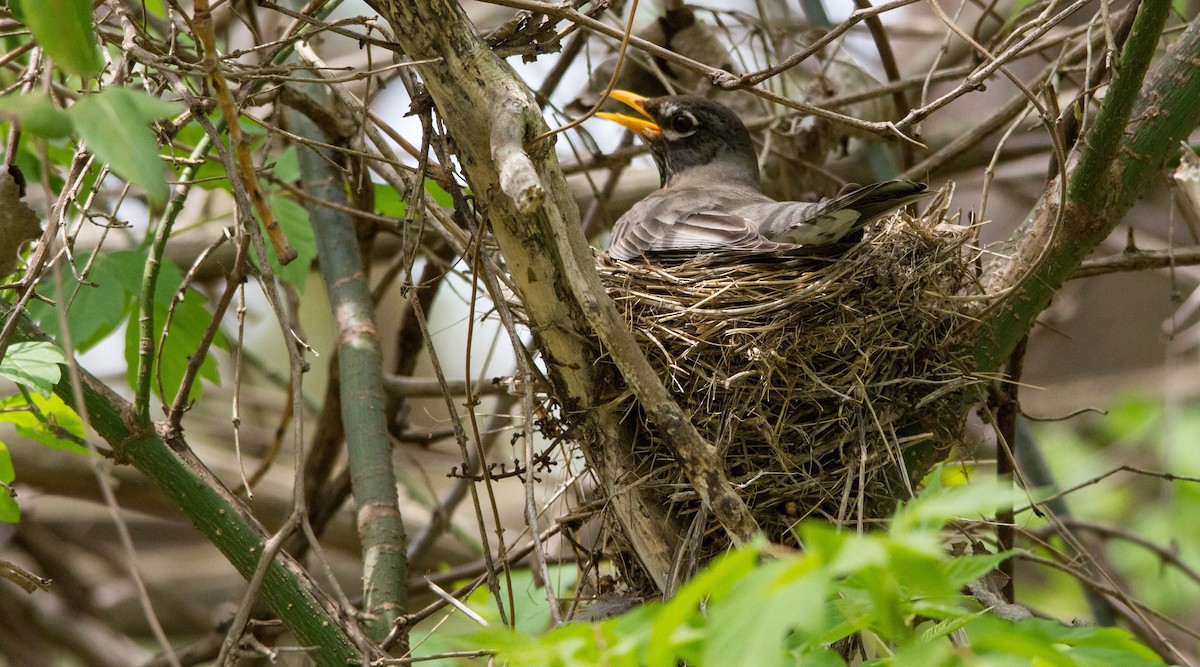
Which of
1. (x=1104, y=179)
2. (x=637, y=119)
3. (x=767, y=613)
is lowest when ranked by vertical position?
(x=767, y=613)

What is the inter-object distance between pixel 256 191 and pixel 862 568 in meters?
1.48

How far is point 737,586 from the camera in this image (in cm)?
129

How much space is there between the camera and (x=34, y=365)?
232 centimetres

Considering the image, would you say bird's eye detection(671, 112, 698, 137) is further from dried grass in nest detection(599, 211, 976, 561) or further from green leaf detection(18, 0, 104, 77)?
green leaf detection(18, 0, 104, 77)

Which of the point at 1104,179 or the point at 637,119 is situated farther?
the point at 637,119

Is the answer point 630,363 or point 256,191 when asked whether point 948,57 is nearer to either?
point 630,363

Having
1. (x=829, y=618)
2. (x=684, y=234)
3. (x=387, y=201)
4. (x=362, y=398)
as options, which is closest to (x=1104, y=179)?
(x=684, y=234)

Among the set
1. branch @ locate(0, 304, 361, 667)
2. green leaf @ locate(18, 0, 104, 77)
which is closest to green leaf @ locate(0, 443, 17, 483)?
branch @ locate(0, 304, 361, 667)

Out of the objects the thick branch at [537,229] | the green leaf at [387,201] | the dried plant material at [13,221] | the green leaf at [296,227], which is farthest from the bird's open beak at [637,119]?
the dried plant material at [13,221]

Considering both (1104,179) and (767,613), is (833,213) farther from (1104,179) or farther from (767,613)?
(767,613)

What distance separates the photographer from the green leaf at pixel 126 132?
48.9 inches

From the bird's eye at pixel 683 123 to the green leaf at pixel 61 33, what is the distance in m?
3.04

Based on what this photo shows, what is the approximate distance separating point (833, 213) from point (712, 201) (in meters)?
0.81

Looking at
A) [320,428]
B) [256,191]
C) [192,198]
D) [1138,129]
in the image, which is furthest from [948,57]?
[192,198]
